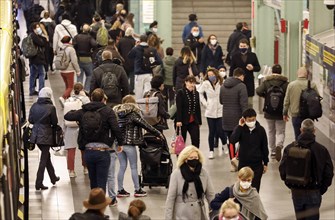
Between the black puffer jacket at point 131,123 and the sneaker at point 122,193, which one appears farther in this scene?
the sneaker at point 122,193

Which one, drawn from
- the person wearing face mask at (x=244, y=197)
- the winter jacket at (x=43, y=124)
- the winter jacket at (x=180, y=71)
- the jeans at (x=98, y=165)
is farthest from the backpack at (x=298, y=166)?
the winter jacket at (x=180, y=71)

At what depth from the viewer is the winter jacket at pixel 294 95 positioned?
18875 mm

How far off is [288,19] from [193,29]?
2.77 metres

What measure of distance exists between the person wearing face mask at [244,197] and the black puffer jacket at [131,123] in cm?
368

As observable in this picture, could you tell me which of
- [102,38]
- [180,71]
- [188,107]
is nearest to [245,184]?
[188,107]

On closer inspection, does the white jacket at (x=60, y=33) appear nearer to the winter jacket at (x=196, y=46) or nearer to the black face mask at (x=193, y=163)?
the winter jacket at (x=196, y=46)

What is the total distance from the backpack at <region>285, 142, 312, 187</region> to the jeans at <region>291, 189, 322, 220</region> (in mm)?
135

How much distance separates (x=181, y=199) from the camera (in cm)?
1278

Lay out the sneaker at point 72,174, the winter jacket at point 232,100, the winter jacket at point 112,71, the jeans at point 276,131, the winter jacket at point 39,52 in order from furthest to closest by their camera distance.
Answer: the winter jacket at point 39,52 < the winter jacket at point 112,71 < the jeans at point 276,131 < the winter jacket at point 232,100 < the sneaker at point 72,174

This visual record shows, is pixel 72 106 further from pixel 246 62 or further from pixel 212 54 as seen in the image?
Answer: pixel 212 54

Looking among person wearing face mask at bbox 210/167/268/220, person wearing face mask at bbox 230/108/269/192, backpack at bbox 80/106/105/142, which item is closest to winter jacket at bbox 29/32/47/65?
backpack at bbox 80/106/105/142

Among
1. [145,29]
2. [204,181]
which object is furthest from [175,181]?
Answer: [145,29]

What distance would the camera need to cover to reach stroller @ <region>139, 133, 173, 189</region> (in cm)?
1686

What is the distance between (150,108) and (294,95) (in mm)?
2412
